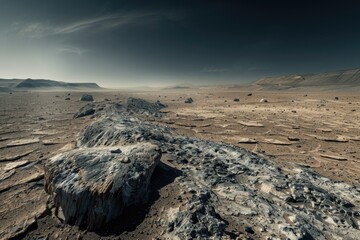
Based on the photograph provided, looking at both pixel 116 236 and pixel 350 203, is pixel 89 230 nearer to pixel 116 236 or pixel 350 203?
pixel 116 236

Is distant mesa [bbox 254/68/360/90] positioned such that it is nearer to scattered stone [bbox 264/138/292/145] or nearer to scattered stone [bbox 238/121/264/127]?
scattered stone [bbox 238/121/264/127]

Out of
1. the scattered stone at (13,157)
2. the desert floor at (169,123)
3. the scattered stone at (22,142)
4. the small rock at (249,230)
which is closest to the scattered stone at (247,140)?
the desert floor at (169,123)

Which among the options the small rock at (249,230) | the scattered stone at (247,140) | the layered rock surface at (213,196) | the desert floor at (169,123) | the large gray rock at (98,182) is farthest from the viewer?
the scattered stone at (247,140)

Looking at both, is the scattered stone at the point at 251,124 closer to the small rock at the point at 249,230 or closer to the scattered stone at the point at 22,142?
the small rock at the point at 249,230

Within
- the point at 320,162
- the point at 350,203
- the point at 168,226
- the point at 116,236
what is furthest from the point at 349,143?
the point at 116,236

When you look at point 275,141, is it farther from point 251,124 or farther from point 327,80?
point 327,80

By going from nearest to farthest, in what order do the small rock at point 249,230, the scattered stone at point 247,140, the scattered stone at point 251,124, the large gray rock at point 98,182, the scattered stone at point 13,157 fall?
the small rock at point 249,230
the large gray rock at point 98,182
the scattered stone at point 13,157
the scattered stone at point 247,140
the scattered stone at point 251,124

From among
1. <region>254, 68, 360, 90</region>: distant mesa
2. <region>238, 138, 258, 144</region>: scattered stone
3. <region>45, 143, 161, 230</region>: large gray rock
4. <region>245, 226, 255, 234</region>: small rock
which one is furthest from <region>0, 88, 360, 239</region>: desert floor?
<region>254, 68, 360, 90</region>: distant mesa
